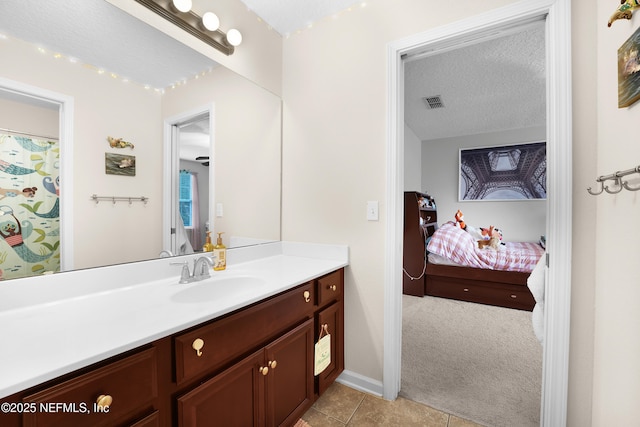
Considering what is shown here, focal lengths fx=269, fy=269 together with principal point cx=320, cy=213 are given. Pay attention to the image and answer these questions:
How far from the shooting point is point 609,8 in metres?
1.11

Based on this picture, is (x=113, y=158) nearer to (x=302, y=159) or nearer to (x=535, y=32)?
(x=302, y=159)

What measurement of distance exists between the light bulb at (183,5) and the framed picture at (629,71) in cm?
186

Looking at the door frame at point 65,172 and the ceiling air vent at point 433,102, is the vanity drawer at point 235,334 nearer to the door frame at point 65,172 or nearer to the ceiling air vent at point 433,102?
the door frame at point 65,172

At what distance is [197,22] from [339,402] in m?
2.36

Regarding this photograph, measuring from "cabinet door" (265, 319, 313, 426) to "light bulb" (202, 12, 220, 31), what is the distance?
1.71m

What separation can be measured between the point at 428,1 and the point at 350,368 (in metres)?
2.30

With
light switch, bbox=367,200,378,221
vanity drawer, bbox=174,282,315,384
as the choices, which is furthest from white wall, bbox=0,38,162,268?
light switch, bbox=367,200,378,221

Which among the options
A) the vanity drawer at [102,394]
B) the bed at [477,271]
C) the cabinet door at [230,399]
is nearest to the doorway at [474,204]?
Result: the bed at [477,271]

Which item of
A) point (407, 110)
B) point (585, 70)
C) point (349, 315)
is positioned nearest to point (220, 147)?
point (349, 315)

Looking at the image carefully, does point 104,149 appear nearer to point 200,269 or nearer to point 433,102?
point 200,269

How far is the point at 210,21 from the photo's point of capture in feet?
4.97

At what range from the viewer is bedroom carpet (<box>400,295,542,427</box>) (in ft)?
5.24

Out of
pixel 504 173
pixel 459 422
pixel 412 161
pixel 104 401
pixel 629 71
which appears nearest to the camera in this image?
pixel 104 401

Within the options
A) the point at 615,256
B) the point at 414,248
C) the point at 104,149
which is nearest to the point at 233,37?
the point at 104,149
